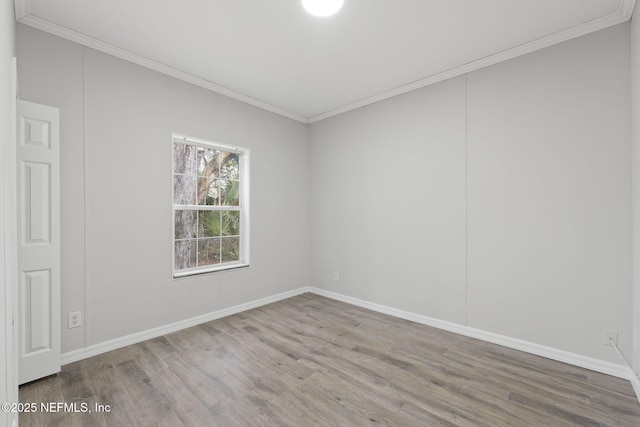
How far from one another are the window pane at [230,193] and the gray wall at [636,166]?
12.6 ft

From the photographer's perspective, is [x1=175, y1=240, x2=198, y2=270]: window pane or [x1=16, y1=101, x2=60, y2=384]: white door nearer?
[x1=16, y1=101, x2=60, y2=384]: white door

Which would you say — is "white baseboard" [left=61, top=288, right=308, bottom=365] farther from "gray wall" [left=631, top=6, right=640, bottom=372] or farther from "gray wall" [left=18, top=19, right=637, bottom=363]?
"gray wall" [left=631, top=6, right=640, bottom=372]

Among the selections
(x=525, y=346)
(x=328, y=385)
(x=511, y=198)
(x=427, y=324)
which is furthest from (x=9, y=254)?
(x=525, y=346)

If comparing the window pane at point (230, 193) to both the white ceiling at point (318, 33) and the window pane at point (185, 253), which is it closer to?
the window pane at point (185, 253)

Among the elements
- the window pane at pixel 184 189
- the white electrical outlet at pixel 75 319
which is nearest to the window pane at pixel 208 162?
the window pane at pixel 184 189

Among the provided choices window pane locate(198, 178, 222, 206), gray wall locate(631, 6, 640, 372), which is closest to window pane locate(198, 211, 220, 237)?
window pane locate(198, 178, 222, 206)

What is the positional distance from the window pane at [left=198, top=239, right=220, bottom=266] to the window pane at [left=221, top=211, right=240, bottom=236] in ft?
0.59

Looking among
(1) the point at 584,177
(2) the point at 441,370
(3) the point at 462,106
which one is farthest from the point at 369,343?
(3) the point at 462,106

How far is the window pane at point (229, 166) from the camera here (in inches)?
148

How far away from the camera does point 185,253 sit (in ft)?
11.1

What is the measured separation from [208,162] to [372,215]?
2.21 m

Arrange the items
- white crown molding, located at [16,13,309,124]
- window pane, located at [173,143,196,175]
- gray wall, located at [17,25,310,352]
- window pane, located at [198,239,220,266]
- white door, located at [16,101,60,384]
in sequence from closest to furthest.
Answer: white door, located at [16,101,60,384] → white crown molding, located at [16,13,309,124] → gray wall, located at [17,25,310,352] → window pane, located at [173,143,196,175] → window pane, located at [198,239,220,266]

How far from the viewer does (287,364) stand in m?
2.45

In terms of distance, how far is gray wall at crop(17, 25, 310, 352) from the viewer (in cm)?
246
